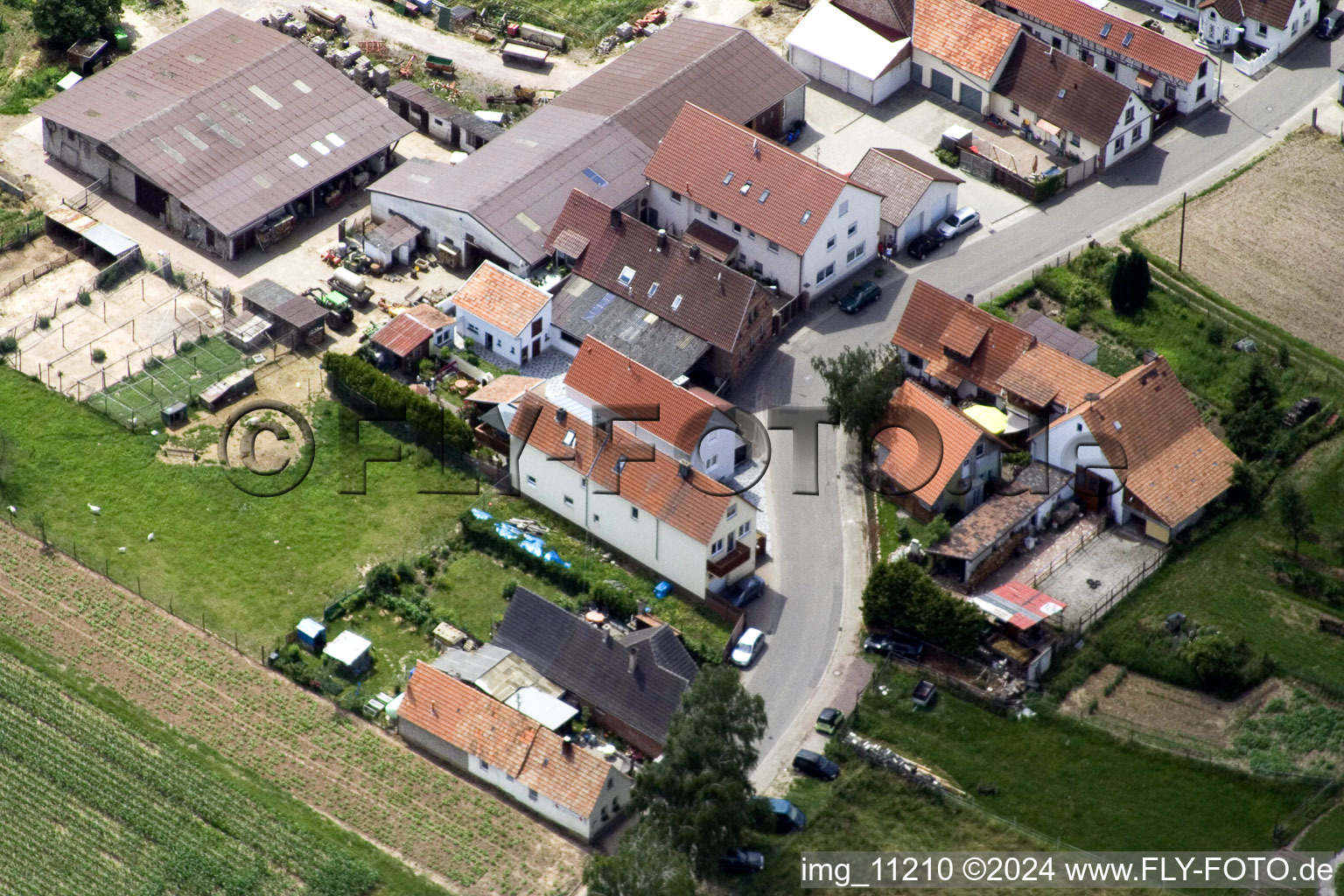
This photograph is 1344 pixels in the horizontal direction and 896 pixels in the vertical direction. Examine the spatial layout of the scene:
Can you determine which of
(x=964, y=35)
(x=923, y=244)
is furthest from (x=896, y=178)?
(x=964, y=35)

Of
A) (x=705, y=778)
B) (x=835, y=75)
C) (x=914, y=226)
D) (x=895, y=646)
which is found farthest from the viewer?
(x=835, y=75)

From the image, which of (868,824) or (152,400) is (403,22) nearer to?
(152,400)

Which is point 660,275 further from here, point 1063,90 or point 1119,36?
point 1119,36

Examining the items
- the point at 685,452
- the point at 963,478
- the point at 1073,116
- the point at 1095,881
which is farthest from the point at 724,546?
the point at 1073,116

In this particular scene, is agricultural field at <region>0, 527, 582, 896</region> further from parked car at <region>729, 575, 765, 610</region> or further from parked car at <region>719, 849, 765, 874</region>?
parked car at <region>729, 575, 765, 610</region>

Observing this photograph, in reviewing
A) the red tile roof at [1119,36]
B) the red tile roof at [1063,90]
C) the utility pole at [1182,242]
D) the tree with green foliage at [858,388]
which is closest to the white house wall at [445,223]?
the tree with green foliage at [858,388]
